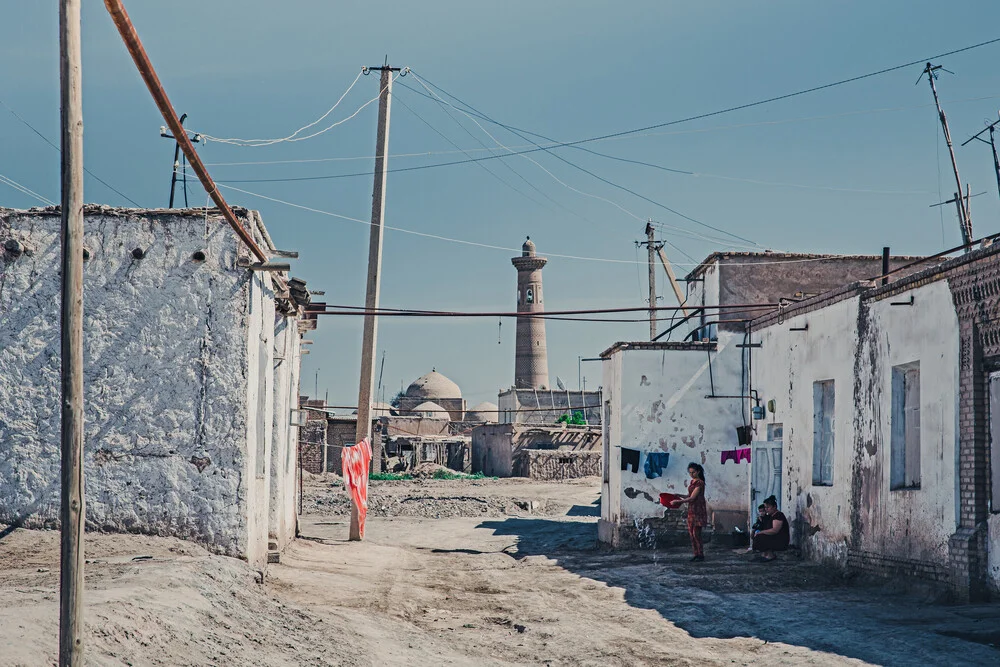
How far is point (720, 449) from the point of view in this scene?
22.2m

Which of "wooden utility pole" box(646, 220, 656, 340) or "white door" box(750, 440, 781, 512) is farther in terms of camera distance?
"wooden utility pole" box(646, 220, 656, 340)

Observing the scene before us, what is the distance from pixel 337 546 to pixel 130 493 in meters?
7.78

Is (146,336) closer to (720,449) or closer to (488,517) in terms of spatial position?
(720,449)

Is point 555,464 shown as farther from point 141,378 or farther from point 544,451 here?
point 141,378

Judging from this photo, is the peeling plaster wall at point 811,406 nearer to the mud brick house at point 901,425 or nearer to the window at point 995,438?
the mud brick house at point 901,425

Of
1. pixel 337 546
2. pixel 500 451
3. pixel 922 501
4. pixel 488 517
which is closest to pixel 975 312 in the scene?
pixel 922 501

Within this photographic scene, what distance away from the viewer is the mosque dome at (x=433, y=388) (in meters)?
79.0

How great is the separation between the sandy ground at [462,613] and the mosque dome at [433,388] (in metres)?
60.7

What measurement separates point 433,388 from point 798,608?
6786cm

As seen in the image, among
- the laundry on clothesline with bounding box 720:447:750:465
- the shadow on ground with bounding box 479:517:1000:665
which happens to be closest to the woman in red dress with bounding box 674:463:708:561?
the shadow on ground with bounding box 479:517:1000:665

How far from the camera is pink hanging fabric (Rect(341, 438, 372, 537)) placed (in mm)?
19328

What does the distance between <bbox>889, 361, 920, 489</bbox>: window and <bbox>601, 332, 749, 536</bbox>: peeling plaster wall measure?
26.6 ft

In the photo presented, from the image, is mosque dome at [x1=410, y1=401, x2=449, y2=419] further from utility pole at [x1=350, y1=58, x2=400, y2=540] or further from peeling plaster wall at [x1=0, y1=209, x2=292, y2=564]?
peeling plaster wall at [x1=0, y1=209, x2=292, y2=564]

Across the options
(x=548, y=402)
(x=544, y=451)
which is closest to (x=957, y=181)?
(x=544, y=451)
